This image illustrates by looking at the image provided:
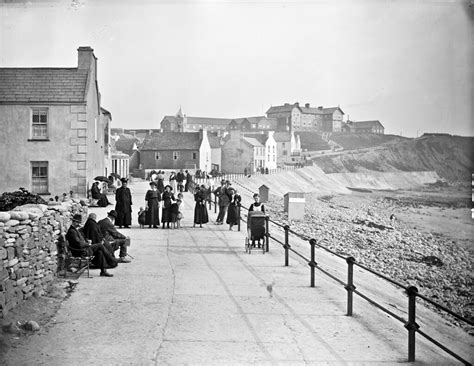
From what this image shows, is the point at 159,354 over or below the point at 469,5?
below

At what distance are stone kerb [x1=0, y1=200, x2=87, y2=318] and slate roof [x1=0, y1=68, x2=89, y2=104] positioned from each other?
911 cm

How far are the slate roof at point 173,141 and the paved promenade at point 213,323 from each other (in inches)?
1574

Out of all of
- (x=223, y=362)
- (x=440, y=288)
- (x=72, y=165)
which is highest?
(x=72, y=165)

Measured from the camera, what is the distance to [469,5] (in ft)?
24.3

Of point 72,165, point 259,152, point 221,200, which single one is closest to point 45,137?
point 72,165

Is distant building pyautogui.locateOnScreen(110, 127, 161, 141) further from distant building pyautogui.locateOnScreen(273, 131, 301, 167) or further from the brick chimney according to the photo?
the brick chimney

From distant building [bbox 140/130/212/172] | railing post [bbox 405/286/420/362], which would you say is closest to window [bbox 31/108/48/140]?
railing post [bbox 405/286/420/362]

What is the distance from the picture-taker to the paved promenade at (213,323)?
16.1 ft

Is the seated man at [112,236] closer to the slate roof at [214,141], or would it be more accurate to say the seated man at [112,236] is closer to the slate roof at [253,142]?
the slate roof at [214,141]

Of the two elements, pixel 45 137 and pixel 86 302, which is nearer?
pixel 86 302

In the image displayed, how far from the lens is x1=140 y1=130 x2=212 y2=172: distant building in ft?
159

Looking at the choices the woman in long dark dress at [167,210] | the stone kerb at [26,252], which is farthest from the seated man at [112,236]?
the woman in long dark dress at [167,210]

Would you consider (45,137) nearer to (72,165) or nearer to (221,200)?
(72,165)

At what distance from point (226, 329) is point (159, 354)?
1015 mm
